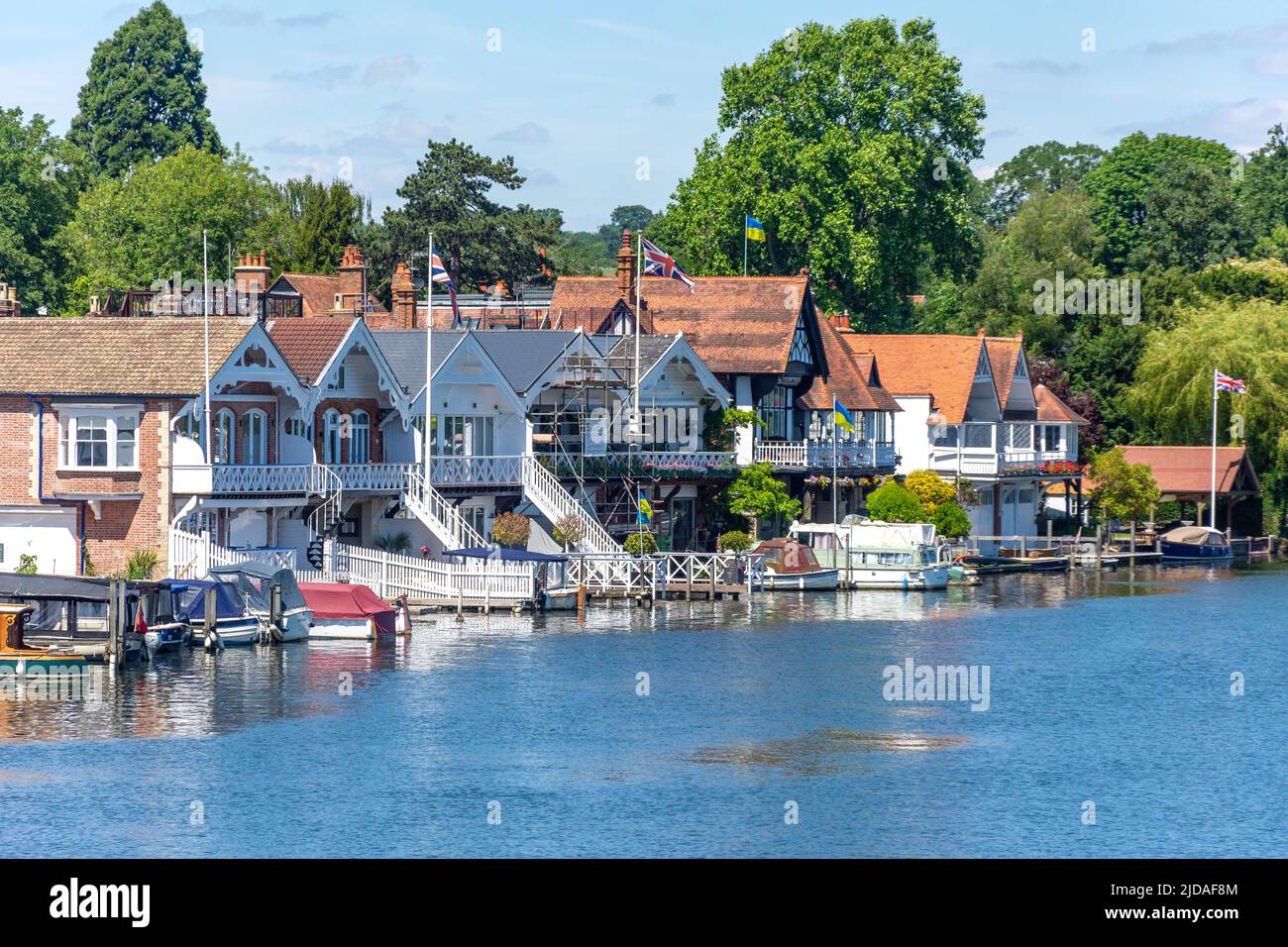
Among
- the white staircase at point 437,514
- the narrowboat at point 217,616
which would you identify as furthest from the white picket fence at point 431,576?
the narrowboat at point 217,616

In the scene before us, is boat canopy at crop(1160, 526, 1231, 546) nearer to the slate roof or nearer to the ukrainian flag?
the ukrainian flag

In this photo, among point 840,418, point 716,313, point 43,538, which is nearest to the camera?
point 43,538

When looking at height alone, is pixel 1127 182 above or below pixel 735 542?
above

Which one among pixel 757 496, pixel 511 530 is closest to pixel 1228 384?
pixel 757 496

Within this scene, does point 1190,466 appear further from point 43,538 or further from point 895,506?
point 43,538

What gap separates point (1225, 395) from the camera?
11012cm

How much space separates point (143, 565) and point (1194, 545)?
57.1 metres

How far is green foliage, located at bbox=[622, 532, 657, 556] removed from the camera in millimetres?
78250

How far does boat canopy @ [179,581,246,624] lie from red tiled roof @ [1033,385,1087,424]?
59.1 m

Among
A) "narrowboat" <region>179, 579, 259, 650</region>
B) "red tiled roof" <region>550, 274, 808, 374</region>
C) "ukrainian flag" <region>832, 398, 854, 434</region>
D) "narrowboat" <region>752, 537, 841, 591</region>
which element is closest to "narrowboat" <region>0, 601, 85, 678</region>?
"narrowboat" <region>179, 579, 259, 650</region>

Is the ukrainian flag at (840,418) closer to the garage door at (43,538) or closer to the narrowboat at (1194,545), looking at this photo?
the narrowboat at (1194,545)

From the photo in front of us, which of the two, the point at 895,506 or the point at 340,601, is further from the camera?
the point at 895,506
